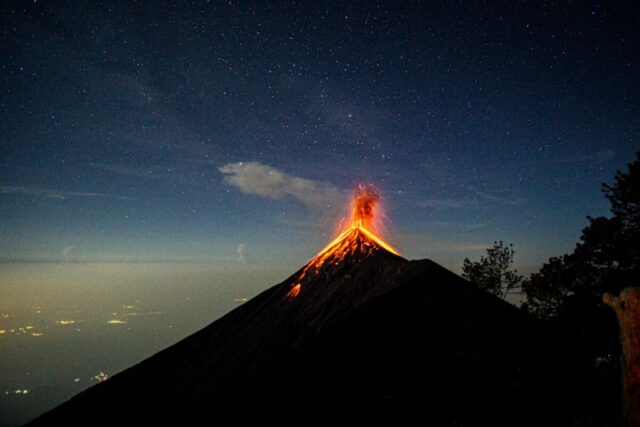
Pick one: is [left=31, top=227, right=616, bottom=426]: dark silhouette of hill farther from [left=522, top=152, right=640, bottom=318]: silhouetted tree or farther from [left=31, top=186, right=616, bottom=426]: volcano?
[left=522, top=152, right=640, bottom=318]: silhouetted tree

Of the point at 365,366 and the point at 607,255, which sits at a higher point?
the point at 607,255

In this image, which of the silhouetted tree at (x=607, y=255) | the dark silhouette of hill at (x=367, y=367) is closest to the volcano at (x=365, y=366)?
the dark silhouette of hill at (x=367, y=367)

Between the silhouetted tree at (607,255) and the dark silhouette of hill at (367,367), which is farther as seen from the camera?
the silhouetted tree at (607,255)

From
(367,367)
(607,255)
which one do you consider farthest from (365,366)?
(607,255)

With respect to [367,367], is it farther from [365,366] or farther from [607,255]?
[607,255]

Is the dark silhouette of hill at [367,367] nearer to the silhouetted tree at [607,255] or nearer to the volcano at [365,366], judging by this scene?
the volcano at [365,366]
